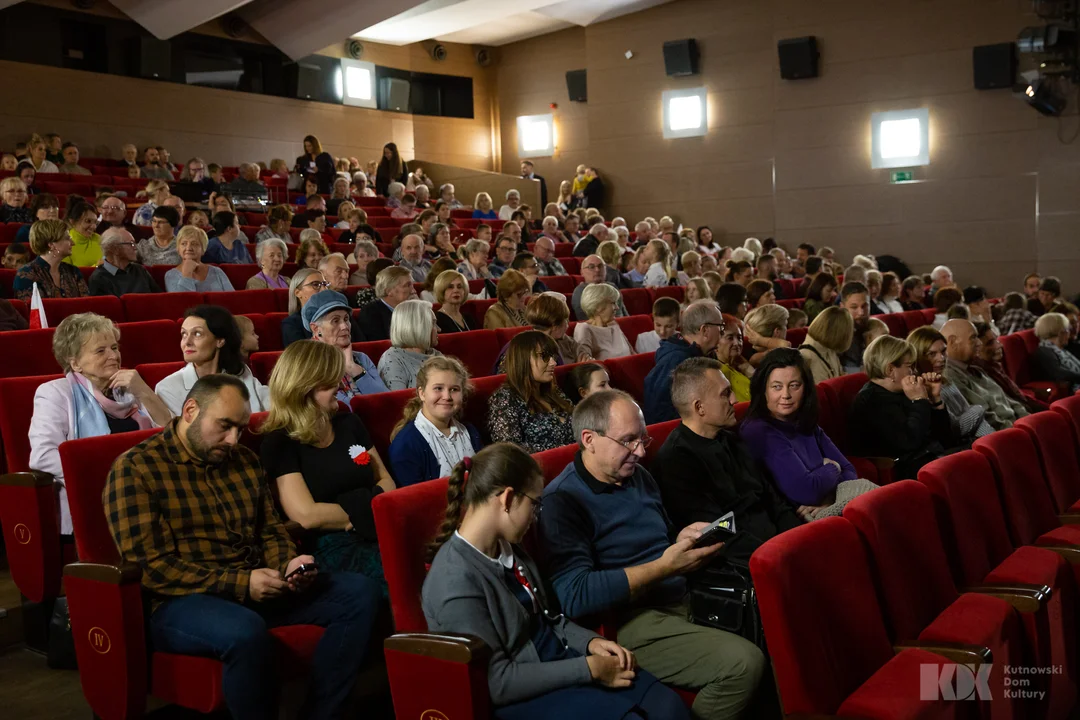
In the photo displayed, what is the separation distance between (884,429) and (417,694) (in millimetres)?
2067

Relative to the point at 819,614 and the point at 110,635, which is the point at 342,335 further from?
the point at 819,614

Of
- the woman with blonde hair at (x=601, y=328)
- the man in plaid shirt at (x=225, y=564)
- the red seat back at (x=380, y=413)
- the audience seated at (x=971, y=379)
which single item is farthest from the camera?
the woman with blonde hair at (x=601, y=328)

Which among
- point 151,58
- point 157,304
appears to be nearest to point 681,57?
point 151,58

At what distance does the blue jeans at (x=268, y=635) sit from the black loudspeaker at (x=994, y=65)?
891cm

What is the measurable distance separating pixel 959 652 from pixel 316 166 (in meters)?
8.34

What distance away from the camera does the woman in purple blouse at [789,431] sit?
8.14 ft

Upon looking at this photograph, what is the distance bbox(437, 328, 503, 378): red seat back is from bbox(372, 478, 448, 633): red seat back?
1885 millimetres

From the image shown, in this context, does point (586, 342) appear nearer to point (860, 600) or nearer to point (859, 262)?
point (860, 600)

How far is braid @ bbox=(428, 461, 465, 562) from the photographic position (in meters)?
1.72

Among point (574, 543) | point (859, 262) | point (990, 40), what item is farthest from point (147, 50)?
point (574, 543)

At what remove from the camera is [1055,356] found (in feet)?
16.6

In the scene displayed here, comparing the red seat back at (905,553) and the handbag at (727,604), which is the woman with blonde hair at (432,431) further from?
the red seat back at (905,553)

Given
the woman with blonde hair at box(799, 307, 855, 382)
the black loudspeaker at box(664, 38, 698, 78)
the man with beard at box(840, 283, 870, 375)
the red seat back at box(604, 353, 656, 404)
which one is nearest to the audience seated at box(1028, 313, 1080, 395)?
the man with beard at box(840, 283, 870, 375)

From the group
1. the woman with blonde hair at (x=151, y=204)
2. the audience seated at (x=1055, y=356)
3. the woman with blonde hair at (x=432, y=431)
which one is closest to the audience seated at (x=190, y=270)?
the woman with blonde hair at (x=151, y=204)
